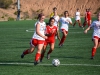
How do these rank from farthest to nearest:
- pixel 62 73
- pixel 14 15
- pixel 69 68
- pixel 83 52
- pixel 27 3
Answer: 1. pixel 27 3
2. pixel 14 15
3. pixel 83 52
4. pixel 69 68
5. pixel 62 73

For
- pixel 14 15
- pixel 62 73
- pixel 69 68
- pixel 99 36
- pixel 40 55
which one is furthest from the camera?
pixel 14 15

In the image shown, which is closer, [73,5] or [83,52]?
[83,52]

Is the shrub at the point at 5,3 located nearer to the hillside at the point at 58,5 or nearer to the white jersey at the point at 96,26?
the hillside at the point at 58,5

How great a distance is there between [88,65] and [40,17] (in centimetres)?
236

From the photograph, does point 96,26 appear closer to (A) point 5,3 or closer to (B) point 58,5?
(A) point 5,3

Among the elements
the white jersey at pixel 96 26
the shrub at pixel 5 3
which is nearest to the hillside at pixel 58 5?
the shrub at pixel 5 3

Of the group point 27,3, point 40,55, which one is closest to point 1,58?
point 40,55

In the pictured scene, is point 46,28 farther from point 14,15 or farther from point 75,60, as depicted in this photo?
point 14,15

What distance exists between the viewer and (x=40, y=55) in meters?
15.2

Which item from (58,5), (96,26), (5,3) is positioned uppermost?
(96,26)

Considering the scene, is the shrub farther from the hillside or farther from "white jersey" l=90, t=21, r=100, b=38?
"white jersey" l=90, t=21, r=100, b=38

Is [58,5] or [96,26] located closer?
[96,26]

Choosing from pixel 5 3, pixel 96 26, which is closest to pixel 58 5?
pixel 5 3

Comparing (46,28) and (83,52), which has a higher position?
(46,28)
